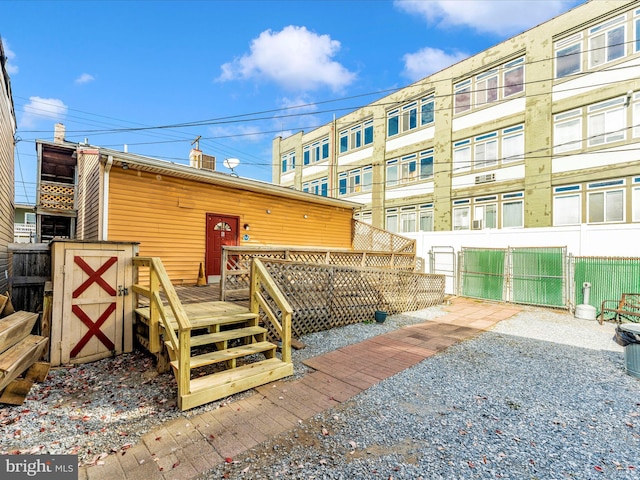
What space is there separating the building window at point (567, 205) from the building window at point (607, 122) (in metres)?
1.93

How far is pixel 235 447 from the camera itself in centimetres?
262

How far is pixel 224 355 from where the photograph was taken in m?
3.74

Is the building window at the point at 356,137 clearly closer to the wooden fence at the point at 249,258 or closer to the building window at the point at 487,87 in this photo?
the building window at the point at 487,87

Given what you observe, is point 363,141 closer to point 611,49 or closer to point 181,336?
point 611,49

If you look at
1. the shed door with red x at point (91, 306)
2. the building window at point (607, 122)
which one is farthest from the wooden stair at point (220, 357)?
the building window at point (607, 122)

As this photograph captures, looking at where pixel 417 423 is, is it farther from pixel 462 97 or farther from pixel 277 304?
pixel 462 97

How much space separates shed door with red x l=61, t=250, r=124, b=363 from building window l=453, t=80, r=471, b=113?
17.4m

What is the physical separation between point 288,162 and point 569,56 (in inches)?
767

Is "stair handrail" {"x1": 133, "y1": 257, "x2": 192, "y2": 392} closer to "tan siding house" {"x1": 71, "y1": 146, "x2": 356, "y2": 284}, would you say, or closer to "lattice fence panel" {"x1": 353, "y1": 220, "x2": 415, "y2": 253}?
→ "tan siding house" {"x1": 71, "y1": 146, "x2": 356, "y2": 284}

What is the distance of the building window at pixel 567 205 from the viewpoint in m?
12.6

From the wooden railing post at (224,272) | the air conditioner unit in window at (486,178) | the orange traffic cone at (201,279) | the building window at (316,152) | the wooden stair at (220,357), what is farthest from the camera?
the building window at (316,152)

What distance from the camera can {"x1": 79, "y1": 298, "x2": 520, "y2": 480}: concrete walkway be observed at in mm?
2375

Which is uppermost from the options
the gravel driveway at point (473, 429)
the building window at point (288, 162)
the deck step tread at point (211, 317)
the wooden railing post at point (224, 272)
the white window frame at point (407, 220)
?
the building window at point (288, 162)

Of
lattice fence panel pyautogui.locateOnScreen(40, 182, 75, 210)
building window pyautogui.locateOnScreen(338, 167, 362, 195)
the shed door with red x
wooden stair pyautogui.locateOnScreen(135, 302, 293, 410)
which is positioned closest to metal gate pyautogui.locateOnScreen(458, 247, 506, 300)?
building window pyautogui.locateOnScreen(338, 167, 362, 195)
